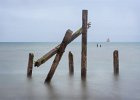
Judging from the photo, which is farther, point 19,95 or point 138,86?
point 138,86

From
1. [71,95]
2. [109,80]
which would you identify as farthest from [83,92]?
[109,80]

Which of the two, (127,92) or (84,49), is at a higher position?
(84,49)

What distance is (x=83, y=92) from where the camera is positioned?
13781mm

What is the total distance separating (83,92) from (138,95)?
2484mm

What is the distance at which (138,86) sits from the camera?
1571 centimetres

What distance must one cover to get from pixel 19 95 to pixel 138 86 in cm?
643

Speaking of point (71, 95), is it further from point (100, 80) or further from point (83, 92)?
point (100, 80)

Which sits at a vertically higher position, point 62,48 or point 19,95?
point 62,48

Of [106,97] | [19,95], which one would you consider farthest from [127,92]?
[19,95]

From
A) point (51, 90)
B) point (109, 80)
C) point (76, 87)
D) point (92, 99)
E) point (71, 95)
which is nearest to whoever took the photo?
point (92, 99)

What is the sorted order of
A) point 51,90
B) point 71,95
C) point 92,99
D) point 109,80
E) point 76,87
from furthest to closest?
point 109,80 < point 76,87 < point 51,90 < point 71,95 < point 92,99

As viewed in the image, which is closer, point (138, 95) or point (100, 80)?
point (138, 95)

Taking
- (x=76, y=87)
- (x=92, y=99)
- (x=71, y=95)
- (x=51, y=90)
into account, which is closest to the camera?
(x=92, y=99)

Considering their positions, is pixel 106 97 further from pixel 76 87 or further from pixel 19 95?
pixel 19 95
